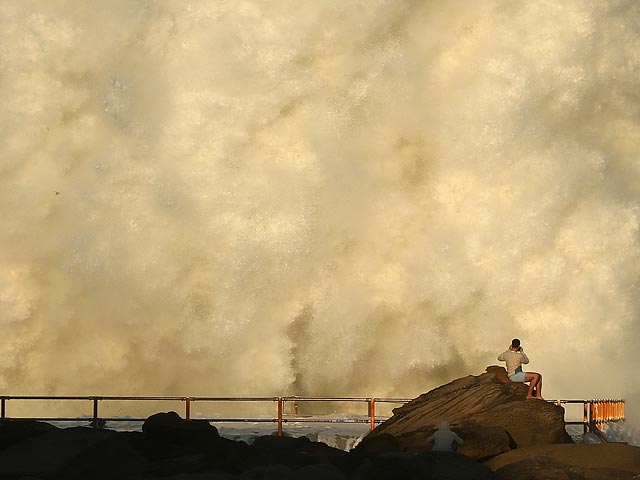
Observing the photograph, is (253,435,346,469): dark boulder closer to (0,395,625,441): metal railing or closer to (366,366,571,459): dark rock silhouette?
(366,366,571,459): dark rock silhouette

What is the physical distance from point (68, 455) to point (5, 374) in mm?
17157

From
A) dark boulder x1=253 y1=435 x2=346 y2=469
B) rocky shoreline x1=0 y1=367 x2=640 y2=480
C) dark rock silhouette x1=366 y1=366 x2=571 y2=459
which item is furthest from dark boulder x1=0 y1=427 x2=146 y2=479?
dark rock silhouette x1=366 y1=366 x2=571 y2=459

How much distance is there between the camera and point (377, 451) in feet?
49.2

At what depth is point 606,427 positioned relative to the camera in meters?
19.7

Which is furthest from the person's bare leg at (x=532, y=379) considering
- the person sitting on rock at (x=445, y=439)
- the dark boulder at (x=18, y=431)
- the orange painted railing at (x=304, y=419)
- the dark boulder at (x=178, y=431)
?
the dark boulder at (x=18, y=431)

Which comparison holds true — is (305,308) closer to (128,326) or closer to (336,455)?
(128,326)

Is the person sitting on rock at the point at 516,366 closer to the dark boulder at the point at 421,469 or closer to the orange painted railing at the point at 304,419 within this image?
the orange painted railing at the point at 304,419

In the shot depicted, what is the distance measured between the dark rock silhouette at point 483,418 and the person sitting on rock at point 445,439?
499mm

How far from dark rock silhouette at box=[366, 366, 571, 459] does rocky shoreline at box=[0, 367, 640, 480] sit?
0.01m

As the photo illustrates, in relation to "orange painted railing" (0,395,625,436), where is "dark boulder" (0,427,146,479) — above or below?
below

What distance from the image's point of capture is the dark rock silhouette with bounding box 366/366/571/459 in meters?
14.8

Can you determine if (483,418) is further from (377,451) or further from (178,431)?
(178,431)

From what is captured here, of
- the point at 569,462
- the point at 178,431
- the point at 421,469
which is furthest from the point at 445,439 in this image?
the point at 178,431

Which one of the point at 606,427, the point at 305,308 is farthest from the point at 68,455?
the point at 305,308
